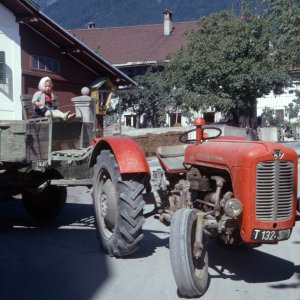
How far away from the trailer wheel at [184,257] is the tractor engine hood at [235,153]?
0.58 metres

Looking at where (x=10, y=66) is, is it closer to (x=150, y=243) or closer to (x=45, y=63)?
(x=45, y=63)

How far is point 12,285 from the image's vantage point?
17.0ft

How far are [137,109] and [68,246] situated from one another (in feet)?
99.7

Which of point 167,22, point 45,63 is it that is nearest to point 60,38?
point 45,63

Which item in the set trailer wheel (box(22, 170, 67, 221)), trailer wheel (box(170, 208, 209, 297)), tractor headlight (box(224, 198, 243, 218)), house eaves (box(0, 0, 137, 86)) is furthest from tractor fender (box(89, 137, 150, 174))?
house eaves (box(0, 0, 137, 86))

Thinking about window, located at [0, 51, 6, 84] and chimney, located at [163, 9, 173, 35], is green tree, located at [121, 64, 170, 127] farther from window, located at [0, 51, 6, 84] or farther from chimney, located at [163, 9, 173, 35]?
window, located at [0, 51, 6, 84]

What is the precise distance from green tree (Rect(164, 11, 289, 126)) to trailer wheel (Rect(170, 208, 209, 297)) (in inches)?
1076

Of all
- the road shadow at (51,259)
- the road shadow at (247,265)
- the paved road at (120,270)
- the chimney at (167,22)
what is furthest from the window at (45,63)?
the chimney at (167,22)

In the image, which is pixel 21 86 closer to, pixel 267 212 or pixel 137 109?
pixel 267 212

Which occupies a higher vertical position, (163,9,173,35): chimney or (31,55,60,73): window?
(163,9,173,35): chimney

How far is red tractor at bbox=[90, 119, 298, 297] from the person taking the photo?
15.2ft

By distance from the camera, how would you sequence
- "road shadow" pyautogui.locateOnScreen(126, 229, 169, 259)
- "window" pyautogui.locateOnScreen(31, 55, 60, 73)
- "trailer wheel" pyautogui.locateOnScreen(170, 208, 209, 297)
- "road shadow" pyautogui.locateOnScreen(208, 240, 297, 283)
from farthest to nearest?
"window" pyautogui.locateOnScreen(31, 55, 60, 73) → "road shadow" pyautogui.locateOnScreen(126, 229, 169, 259) → "road shadow" pyautogui.locateOnScreen(208, 240, 297, 283) → "trailer wheel" pyautogui.locateOnScreen(170, 208, 209, 297)

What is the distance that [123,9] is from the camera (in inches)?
5049

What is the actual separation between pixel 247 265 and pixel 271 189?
1414 millimetres
